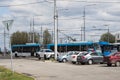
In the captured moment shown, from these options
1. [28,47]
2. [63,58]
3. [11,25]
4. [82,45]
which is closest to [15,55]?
[28,47]

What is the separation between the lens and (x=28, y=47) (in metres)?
88.5

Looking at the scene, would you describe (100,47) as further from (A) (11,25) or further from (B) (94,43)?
(A) (11,25)

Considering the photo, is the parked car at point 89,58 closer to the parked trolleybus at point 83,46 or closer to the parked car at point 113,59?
the parked car at point 113,59

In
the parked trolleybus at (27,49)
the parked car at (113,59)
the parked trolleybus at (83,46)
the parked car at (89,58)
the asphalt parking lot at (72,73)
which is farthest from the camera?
the parked trolleybus at (27,49)

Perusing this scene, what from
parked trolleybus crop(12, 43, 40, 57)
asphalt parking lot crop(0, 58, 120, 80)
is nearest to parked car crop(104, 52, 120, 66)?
asphalt parking lot crop(0, 58, 120, 80)

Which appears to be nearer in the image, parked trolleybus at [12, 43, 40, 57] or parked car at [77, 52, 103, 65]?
parked car at [77, 52, 103, 65]

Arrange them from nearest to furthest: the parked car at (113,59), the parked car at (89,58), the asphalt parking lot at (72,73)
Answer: the asphalt parking lot at (72,73) < the parked car at (113,59) < the parked car at (89,58)

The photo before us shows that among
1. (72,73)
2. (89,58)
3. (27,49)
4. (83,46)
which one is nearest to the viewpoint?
(72,73)

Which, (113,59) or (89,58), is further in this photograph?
(89,58)

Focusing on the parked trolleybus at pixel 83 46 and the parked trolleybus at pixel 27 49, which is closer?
the parked trolleybus at pixel 83 46

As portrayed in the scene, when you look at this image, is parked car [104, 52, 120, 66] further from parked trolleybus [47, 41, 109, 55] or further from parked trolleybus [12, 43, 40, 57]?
parked trolleybus [12, 43, 40, 57]

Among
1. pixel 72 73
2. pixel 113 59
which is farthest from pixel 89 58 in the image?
pixel 72 73

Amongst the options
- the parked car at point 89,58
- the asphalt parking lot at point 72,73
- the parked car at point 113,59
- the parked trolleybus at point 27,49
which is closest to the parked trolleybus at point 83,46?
the parked trolleybus at point 27,49

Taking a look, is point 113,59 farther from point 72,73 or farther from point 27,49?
point 27,49
